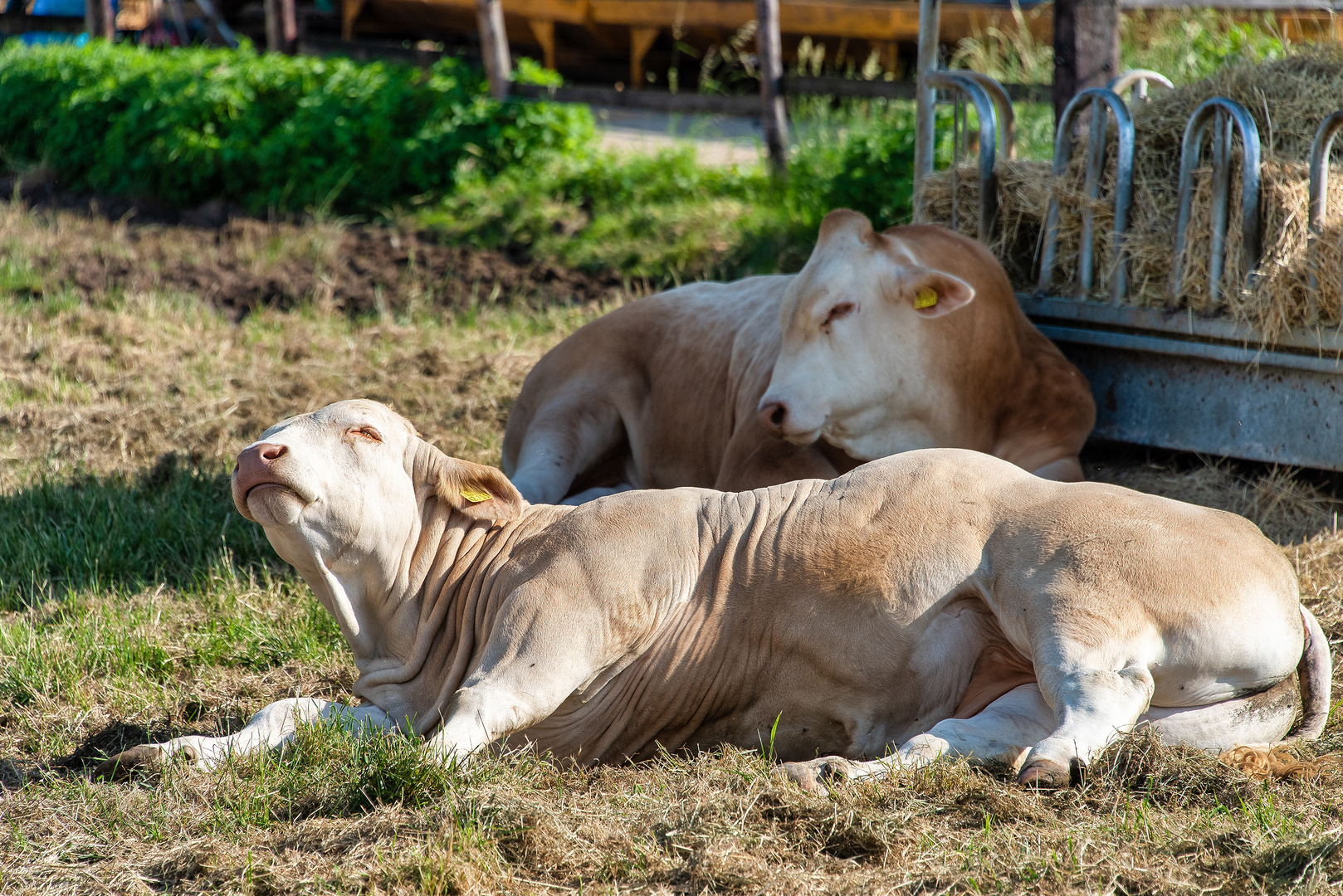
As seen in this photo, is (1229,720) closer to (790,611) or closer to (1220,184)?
(790,611)

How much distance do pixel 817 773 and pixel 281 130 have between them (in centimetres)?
1069

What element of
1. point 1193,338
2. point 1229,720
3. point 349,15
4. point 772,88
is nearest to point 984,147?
point 1193,338

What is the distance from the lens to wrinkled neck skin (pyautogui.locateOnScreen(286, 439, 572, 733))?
3521 mm

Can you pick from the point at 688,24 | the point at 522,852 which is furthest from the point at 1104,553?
the point at 688,24

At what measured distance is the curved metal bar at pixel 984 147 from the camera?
5883 mm

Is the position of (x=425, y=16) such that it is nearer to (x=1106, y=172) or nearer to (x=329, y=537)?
(x=1106, y=172)

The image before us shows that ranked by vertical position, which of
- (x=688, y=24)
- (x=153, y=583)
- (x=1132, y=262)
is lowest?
(x=153, y=583)

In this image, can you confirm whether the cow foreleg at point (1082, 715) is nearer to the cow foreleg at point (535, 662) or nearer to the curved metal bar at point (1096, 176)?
the cow foreleg at point (535, 662)

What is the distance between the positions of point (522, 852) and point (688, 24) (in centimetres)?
1323

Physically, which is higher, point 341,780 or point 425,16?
point 425,16

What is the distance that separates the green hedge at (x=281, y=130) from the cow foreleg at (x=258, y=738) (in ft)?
26.0

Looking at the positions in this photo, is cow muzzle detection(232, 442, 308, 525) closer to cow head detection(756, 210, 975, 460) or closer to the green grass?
the green grass

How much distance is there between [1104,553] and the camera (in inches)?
125

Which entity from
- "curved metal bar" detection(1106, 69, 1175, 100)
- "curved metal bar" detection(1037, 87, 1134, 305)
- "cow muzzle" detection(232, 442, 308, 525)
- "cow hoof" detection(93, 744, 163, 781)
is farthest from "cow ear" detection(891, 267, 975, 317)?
"cow hoof" detection(93, 744, 163, 781)
